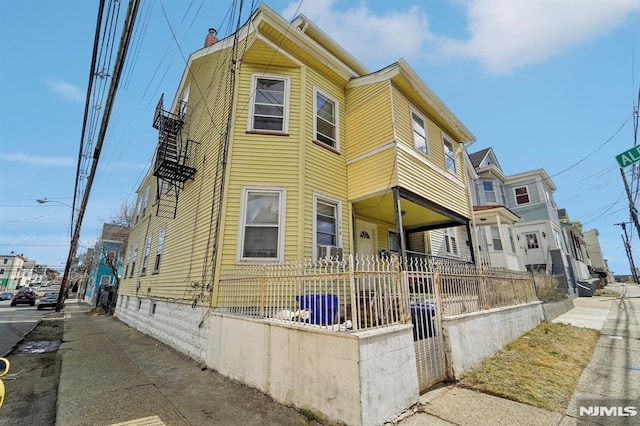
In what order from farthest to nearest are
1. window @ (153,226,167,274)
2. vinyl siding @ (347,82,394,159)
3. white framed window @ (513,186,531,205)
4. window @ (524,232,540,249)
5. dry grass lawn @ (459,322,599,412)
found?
1. white framed window @ (513,186,531,205)
2. window @ (524,232,540,249)
3. window @ (153,226,167,274)
4. vinyl siding @ (347,82,394,159)
5. dry grass lawn @ (459,322,599,412)

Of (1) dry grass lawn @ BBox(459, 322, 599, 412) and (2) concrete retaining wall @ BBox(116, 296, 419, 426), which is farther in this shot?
(1) dry grass lawn @ BBox(459, 322, 599, 412)

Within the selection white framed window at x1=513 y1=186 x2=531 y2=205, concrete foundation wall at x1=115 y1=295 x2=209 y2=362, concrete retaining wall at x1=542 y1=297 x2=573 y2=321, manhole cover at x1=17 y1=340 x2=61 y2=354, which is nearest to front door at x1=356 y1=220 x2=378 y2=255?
concrete foundation wall at x1=115 y1=295 x2=209 y2=362

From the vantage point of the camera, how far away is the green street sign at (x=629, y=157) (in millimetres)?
6191

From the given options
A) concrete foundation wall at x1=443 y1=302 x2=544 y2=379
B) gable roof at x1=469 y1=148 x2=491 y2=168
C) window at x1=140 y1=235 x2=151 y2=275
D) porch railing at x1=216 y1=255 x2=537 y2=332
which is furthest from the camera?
gable roof at x1=469 y1=148 x2=491 y2=168

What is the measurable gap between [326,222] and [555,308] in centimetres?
1052

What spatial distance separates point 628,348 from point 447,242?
8439mm

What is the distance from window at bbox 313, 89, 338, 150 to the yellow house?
0.05 m

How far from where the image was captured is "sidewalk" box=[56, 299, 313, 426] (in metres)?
3.86

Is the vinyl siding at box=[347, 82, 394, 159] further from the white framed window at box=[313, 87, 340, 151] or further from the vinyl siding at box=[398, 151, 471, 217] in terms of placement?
the vinyl siding at box=[398, 151, 471, 217]

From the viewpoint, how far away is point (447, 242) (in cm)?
1473

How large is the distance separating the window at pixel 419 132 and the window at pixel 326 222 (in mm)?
3513

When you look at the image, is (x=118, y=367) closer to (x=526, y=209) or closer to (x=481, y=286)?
(x=481, y=286)

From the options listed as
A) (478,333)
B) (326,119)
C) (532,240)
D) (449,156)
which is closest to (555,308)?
(449,156)

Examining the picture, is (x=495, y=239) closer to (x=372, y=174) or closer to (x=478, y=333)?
(x=372, y=174)
